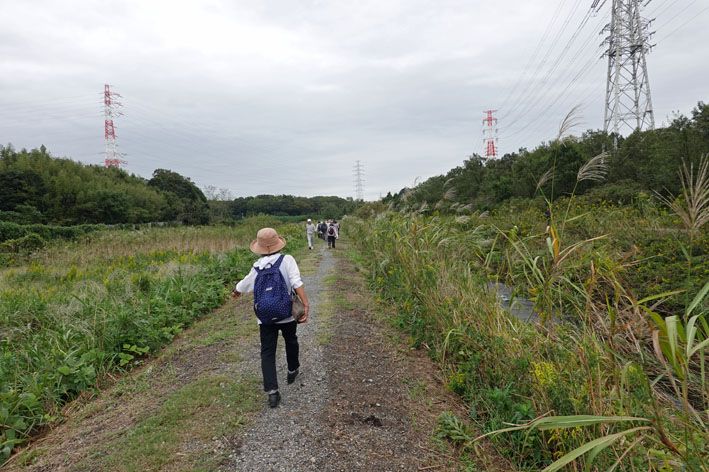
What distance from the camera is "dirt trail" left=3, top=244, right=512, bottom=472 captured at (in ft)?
9.15

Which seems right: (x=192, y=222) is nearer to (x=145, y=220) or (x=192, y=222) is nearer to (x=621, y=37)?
(x=145, y=220)

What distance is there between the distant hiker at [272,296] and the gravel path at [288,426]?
8.6 inches

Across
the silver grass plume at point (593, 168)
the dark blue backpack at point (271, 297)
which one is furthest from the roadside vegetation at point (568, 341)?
the dark blue backpack at point (271, 297)

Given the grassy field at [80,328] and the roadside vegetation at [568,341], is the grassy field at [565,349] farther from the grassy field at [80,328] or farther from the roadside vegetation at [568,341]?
the grassy field at [80,328]

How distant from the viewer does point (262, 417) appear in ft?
10.9

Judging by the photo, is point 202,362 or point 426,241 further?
point 426,241

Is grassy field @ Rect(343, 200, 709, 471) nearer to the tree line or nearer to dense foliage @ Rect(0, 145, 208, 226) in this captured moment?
the tree line

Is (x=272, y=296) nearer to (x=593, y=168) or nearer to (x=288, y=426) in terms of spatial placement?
(x=288, y=426)

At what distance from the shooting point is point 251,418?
329cm

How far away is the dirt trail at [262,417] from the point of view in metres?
2.79

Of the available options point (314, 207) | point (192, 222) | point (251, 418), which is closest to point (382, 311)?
point (251, 418)

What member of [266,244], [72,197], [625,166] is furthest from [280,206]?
[266,244]

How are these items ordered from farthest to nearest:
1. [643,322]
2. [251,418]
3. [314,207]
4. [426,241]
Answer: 1. [314,207]
2. [426,241]
3. [251,418]
4. [643,322]

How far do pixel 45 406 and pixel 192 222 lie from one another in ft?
176
